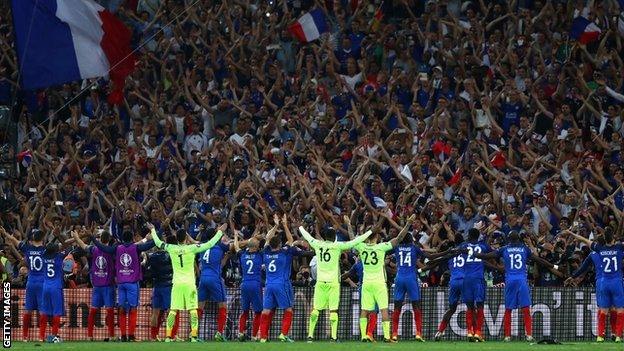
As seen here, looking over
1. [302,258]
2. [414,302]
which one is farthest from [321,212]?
[414,302]

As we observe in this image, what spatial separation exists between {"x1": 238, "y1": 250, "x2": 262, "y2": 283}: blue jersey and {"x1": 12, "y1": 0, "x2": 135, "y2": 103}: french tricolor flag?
6.42 metres

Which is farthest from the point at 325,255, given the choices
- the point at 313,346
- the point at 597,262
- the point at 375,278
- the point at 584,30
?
the point at 584,30

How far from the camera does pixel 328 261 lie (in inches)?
1182

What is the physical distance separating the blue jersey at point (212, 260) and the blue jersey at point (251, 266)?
0.43 metres

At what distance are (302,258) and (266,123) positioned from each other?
14.1 feet

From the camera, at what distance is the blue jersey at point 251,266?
30.9 meters

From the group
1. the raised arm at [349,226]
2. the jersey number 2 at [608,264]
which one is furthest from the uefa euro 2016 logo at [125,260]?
the jersey number 2 at [608,264]

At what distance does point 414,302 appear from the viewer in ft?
101

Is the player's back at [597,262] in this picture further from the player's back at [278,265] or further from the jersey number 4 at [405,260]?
the player's back at [278,265]

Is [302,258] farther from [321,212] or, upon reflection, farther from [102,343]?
[102,343]

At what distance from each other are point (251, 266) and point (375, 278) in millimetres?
2440

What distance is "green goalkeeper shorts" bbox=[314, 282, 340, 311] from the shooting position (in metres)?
30.0

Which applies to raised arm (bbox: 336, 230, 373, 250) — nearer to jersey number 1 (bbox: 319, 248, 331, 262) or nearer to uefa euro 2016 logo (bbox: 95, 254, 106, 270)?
jersey number 1 (bbox: 319, 248, 331, 262)

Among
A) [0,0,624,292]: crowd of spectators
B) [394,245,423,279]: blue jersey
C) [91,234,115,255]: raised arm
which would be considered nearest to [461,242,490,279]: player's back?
[0,0,624,292]: crowd of spectators
